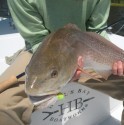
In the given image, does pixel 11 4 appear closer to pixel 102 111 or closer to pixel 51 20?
pixel 51 20

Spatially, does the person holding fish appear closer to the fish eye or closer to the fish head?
the fish head

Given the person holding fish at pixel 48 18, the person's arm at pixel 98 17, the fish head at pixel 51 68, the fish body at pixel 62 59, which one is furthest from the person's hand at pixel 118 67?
the person's arm at pixel 98 17

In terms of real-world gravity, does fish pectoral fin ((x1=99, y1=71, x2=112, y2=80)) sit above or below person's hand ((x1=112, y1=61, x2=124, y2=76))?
below

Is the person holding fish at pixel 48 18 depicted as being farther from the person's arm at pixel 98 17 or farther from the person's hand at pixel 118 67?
the person's hand at pixel 118 67

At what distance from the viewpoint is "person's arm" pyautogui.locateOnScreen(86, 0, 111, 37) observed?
8.50 ft

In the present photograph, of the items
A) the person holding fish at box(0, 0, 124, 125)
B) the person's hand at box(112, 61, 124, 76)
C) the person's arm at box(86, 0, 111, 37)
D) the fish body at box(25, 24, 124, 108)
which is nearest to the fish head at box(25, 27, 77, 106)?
the fish body at box(25, 24, 124, 108)

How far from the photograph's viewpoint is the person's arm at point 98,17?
259 centimetres

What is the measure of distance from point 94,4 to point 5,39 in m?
1.76

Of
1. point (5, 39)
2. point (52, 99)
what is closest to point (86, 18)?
point (52, 99)

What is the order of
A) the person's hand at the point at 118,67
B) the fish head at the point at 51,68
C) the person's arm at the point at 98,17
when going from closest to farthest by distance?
1. the fish head at the point at 51,68
2. the person's hand at the point at 118,67
3. the person's arm at the point at 98,17

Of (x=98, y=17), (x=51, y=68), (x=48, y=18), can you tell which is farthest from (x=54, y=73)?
(x=98, y=17)

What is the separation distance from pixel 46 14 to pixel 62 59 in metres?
0.79

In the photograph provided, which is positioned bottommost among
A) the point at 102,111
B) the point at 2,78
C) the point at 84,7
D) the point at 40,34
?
the point at 102,111

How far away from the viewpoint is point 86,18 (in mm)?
2615
